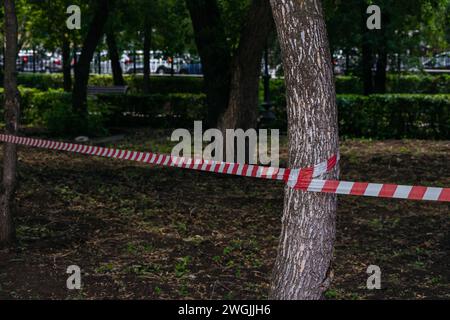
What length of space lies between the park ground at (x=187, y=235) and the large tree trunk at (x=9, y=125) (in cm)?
26

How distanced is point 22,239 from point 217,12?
5.56 m

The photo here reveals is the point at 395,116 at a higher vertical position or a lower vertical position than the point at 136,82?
lower

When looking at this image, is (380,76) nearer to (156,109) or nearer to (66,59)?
(156,109)

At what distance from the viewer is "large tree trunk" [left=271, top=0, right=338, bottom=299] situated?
561 centimetres

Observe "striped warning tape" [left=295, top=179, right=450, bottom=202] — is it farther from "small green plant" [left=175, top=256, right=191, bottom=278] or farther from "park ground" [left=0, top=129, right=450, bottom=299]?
"small green plant" [left=175, top=256, right=191, bottom=278]

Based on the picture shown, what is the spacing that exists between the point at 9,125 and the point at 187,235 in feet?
7.46

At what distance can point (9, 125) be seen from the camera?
8.27 meters

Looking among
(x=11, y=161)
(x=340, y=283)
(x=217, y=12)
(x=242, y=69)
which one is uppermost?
(x=217, y=12)

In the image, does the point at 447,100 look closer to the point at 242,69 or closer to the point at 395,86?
the point at 242,69

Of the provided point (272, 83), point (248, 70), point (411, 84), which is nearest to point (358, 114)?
point (248, 70)

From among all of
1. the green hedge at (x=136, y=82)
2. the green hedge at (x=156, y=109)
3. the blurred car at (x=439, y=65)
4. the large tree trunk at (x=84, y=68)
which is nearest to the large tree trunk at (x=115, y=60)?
the green hedge at (x=136, y=82)
